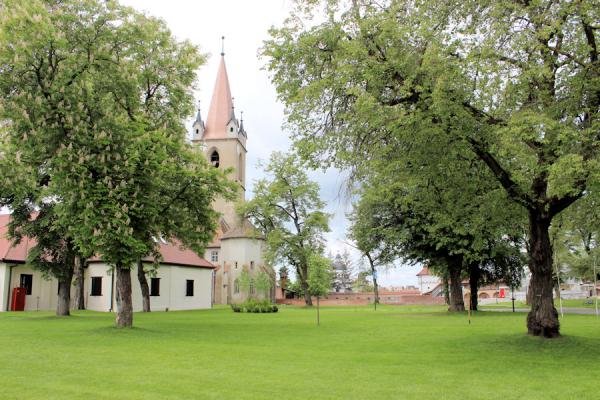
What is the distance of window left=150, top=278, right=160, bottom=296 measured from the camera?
46000mm

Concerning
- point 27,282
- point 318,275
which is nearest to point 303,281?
point 318,275

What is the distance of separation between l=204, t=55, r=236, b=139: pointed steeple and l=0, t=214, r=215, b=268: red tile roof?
3614cm

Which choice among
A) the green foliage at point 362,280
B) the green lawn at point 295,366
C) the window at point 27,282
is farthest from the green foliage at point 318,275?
the window at point 27,282

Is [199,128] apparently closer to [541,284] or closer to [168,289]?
[168,289]

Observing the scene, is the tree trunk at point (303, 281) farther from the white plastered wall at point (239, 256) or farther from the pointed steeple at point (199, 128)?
the pointed steeple at point (199, 128)

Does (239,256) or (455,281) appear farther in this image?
(239,256)

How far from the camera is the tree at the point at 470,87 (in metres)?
A: 13.2

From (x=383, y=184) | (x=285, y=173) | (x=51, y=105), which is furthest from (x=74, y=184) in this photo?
(x=285, y=173)

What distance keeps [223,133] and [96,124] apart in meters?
66.5

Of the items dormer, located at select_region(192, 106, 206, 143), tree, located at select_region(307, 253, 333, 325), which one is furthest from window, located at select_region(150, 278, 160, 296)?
dormer, located at select_region(192, 106, 206, 143)

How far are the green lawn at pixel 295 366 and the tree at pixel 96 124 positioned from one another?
3.92m

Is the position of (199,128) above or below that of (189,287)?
above

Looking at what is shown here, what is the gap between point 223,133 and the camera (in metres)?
84.4

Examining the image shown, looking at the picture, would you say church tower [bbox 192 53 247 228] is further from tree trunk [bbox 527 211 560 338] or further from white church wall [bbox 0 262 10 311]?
tree trunk [bbox 527 211 560 338]
